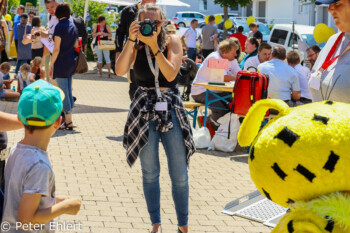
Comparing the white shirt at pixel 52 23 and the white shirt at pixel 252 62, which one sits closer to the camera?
the white shirt at pixel 252 62

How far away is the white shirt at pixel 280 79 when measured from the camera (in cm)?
882

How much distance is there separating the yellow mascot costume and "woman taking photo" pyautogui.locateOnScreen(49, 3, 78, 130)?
278 inches

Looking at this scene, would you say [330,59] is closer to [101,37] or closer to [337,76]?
[337,76]

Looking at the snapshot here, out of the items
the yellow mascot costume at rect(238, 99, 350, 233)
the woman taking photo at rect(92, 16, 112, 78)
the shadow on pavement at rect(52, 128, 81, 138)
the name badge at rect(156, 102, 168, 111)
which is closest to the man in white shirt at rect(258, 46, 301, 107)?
the shadow on pavement at rect(52, 128, 81, 138)

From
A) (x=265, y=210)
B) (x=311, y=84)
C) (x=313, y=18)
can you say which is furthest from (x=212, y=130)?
(x=313, y=18)

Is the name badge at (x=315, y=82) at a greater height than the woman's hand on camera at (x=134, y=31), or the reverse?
the woman's hand on camera at (x=134, y=31)

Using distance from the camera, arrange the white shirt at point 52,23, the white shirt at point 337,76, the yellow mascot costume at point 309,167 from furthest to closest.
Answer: the white shirt at point 52,23, the white shirt at point 337,76, the yellow mascot costume at point 309,167

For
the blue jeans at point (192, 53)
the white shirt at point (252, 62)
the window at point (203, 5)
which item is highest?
the window at point (203, 5)

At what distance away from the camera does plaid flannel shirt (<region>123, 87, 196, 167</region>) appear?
4629 millimetres

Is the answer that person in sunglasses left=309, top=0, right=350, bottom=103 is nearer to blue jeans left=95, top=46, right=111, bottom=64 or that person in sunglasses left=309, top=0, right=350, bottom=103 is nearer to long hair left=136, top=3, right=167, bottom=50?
long hair left=136, top=3, right=167, bottom=50

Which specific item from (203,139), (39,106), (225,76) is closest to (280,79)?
(225,76)

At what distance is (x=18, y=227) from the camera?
2.86 metres

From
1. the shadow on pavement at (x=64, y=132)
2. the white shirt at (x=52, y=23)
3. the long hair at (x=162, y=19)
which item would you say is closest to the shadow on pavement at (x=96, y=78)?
the white shirt at (x=52, y=23)

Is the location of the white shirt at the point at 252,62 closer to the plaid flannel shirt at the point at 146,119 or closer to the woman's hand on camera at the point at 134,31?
the plaid flannel shirt at the point at 146,119
